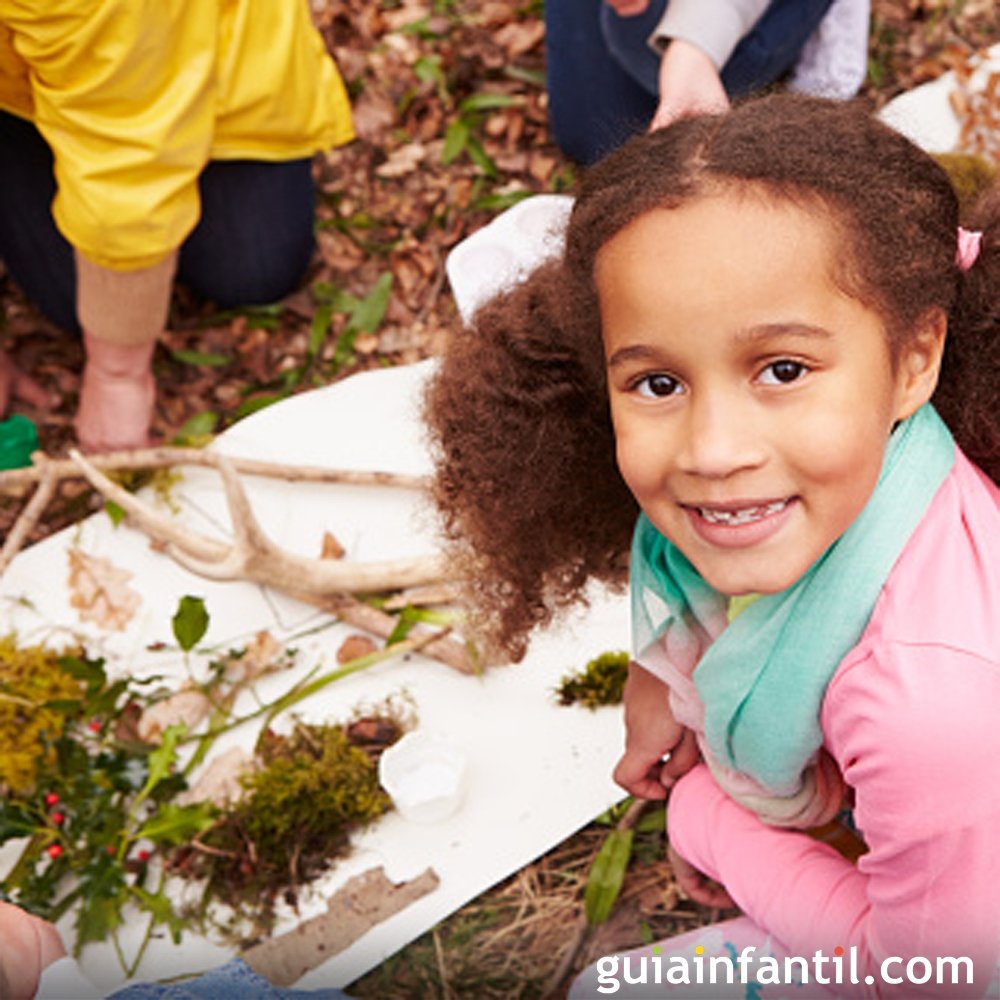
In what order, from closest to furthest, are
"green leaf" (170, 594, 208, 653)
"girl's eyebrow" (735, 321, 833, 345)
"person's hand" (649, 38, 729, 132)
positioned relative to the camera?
"girl's eyebrow" (735, 321, 833, 345), "green leaf" (170, 594, 208, 653), "person's hand" (649, 38, 729, 132)

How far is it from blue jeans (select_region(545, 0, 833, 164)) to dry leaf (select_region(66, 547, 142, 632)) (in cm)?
127

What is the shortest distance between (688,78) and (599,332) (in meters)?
1.07

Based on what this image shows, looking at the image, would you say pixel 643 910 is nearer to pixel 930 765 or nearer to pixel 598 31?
pixel 930 765

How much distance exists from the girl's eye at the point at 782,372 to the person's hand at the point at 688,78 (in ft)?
3.86

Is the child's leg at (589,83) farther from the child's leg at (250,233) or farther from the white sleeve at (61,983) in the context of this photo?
the white sleeve at (61,983)

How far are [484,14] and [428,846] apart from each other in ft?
7.53

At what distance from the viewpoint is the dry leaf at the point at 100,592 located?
2463 millimetres

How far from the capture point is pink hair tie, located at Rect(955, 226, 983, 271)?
4.65ft

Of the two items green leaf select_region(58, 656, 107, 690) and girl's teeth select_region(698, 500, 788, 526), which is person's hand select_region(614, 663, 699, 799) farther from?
green leaf select_region(58, 656, 107, 690)

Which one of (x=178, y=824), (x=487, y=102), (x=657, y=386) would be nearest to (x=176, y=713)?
(x=178, y=824)

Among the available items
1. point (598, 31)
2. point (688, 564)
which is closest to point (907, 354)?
point (688, 564)

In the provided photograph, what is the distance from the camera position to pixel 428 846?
2180mm

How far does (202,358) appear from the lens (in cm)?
302

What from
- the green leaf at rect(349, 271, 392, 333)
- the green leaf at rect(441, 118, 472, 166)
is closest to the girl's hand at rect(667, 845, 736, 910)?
the green leaf at rect(349, 271, 392, 333)
